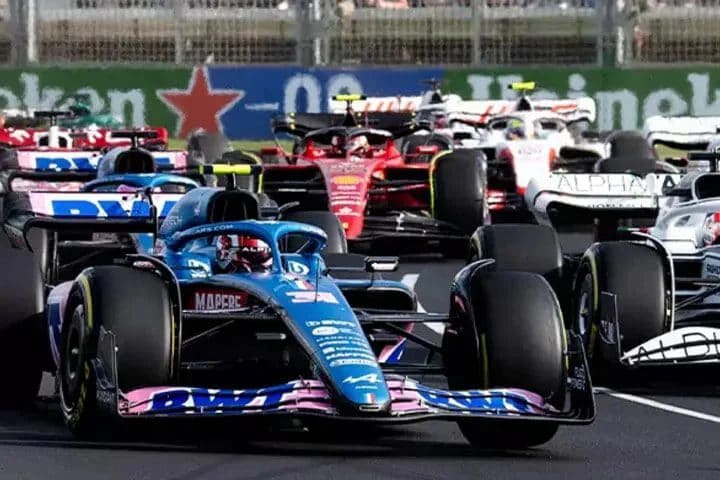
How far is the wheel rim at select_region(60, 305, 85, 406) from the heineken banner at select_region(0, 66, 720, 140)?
24.5 metres

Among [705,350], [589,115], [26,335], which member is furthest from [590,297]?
[589,115]

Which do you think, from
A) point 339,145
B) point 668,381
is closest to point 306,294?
point 668,381

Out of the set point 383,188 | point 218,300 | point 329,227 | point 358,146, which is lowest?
point 383,188

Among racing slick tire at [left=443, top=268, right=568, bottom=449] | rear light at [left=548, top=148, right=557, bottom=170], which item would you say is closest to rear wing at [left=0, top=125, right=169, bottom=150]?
rear light at [left=548, top=148, right=557, bottom=170]

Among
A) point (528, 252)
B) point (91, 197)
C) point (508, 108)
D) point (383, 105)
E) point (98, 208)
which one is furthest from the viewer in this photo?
point (383, 105)

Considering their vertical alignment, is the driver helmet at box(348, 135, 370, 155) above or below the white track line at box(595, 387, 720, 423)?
above

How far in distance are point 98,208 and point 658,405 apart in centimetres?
476

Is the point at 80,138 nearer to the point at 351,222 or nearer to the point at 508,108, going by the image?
the point at 508,108

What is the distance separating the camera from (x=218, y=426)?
9.74 m

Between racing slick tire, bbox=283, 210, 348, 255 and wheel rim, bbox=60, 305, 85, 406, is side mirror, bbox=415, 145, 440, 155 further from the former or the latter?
wheel rim, bbox=60, 305, 85, 406

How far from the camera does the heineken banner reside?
111ft

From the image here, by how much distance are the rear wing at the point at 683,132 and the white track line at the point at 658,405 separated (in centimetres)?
1306

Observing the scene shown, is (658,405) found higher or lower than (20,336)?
lower

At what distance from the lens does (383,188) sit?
68.8 ft
